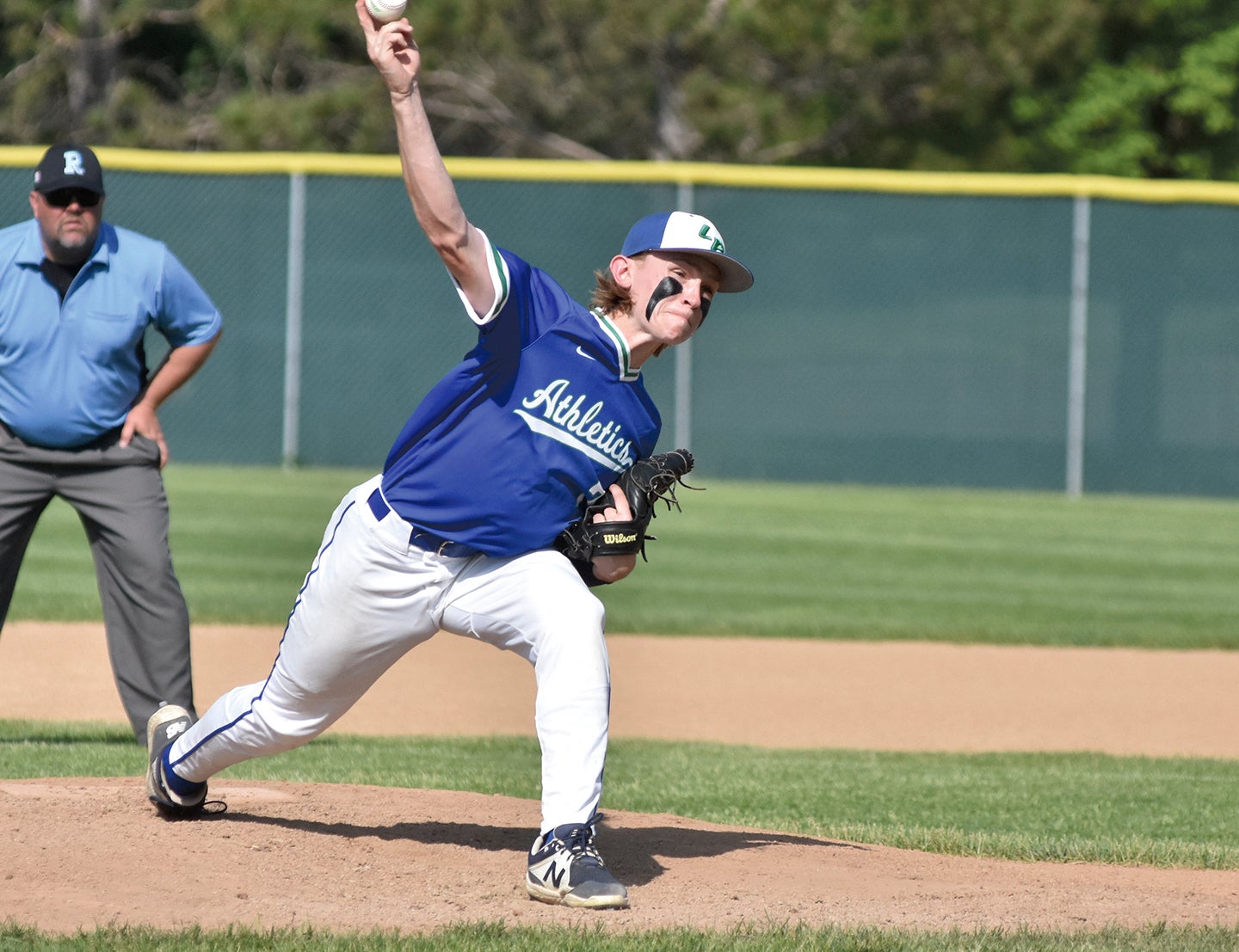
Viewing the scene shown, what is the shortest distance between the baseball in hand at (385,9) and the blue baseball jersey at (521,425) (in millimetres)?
576

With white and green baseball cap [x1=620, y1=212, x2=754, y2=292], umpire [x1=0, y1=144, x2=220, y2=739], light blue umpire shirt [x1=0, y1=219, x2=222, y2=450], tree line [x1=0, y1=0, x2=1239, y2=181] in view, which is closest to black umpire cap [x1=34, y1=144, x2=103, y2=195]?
umpire [x1=0, y1=144, x2=220, y2=739]

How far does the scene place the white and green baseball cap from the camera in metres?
4.11

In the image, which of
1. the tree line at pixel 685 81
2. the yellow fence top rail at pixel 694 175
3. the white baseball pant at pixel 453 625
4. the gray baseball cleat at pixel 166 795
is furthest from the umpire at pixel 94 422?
the tree line at pixel 685 81

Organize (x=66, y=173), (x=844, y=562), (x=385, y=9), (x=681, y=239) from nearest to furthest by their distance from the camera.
A: 1. (x=385, y=9)
2. (x=681, y=239)
3. (x=66, y=173)
4. (x=844, y=562)

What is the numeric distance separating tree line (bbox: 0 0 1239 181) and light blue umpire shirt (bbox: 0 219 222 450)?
16679 mm

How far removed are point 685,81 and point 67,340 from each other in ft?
56.9

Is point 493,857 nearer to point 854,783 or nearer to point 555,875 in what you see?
point 555,875

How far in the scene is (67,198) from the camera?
5535mm

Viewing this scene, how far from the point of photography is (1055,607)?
417 inches

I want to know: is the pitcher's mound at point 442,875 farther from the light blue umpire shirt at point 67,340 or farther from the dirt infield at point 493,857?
the light blue umpire shirt at point 67,340

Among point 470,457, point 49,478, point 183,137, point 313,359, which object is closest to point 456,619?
point 470,457

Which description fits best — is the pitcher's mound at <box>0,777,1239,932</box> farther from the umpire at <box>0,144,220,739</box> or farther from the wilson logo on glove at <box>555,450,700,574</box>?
the wilson logo on glove at <box>555,450,700,574</box>

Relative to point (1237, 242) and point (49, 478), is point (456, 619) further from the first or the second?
point (1237, 242)

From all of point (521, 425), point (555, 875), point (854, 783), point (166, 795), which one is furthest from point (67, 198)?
point (854, 783)
